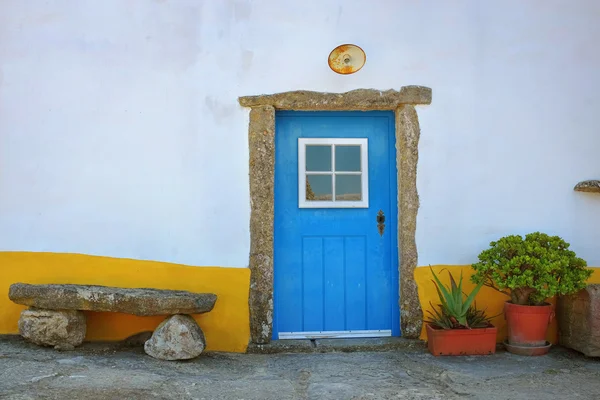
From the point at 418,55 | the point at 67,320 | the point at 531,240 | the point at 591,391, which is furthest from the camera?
the point at 418,55

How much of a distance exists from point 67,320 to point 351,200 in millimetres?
2234

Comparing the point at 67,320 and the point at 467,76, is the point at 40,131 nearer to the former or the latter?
the point at 67,320

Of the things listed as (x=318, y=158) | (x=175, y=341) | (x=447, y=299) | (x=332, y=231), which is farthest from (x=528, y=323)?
(x=175, y=341)

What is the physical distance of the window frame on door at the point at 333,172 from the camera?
440 cm

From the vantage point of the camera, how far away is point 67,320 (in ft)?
12.6

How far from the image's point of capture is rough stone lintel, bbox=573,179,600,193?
14.2 feet

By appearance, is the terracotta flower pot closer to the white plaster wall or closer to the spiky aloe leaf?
the spiky aloe leaf

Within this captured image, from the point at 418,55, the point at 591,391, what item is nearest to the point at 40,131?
the point at 418,55

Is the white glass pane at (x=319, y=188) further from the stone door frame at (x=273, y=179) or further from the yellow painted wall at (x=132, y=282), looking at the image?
the yellow painted wall at (x=132, y=282)

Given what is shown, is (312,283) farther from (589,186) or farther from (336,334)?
(589,186)

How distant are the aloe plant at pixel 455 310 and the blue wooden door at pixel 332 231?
411mm

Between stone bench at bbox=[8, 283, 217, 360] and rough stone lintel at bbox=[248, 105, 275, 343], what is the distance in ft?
1.51

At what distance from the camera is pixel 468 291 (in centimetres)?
437

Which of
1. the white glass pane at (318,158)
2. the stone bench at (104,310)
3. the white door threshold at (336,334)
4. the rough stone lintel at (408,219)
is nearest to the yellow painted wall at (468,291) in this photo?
the rough stone lintel at (408,219)
